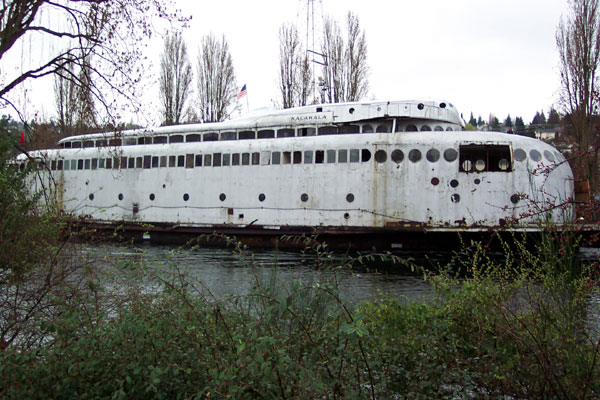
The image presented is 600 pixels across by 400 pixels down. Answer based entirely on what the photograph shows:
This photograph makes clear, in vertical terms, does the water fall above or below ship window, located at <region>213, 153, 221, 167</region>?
below

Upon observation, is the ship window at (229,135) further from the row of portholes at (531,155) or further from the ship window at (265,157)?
the row of portholes at (531,155)

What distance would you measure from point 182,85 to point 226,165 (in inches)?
847

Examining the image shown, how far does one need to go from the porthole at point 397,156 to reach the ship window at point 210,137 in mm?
9026

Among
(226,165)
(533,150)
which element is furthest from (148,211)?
(533,150)

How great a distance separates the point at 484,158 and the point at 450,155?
136 cm

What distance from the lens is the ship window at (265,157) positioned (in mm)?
22297

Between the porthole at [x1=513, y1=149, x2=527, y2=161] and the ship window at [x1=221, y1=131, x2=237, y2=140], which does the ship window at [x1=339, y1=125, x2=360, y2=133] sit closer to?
the ship window at [x1=221, y1=131, x2=237, y2=140]

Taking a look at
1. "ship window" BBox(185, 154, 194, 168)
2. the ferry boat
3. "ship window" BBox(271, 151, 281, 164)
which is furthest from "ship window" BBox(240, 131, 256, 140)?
"ship window" BBox(185, 154, 194, 168)

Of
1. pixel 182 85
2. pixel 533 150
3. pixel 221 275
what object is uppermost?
pixel 182 85

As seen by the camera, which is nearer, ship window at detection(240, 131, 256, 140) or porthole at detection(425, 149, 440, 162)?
porthole at detection(425, 149, 440, 162)

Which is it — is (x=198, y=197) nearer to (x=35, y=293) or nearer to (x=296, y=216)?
(x=296, y=216)

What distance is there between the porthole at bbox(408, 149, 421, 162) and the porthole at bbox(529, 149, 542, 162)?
398cm

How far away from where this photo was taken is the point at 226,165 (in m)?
23.3

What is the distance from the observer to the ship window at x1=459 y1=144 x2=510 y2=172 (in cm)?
1925
